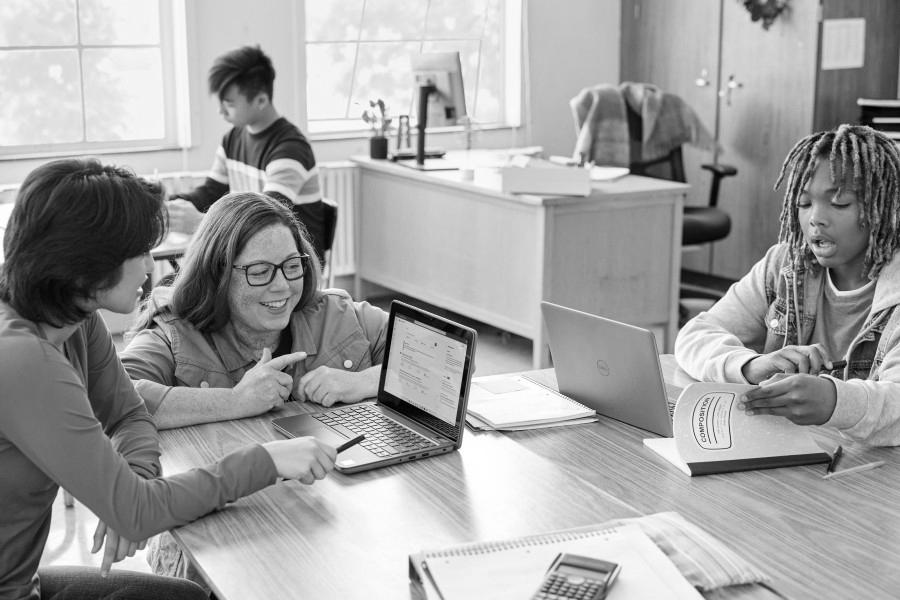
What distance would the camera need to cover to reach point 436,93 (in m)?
5.23

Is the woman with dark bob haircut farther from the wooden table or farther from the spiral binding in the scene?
the spiral binding

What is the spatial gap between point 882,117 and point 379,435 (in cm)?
401

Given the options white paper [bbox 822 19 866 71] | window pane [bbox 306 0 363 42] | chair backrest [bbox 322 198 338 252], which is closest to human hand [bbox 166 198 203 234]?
chair backrest [bbox 322 198 338 252]

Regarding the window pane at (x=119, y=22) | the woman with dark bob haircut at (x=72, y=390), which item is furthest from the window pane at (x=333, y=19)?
the woman with dark bob haircut at (x=72, y=390)

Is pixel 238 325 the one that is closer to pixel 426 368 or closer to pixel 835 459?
pixel 426 368

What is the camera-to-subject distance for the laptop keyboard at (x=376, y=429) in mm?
1867

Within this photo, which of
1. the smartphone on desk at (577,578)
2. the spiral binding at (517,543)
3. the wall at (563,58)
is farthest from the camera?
the wall at (563,58)

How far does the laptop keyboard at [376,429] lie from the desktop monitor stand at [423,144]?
312 centimetres

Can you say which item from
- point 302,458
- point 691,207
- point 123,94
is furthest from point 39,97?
point 302,458

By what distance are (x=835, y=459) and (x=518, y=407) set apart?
1.85 feet

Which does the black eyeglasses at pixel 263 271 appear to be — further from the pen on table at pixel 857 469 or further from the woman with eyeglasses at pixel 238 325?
the pen on table at pixel 857 469

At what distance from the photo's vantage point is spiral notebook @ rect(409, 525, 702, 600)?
4.38ft

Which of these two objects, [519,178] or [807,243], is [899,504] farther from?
[519,178]

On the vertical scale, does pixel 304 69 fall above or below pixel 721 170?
above
